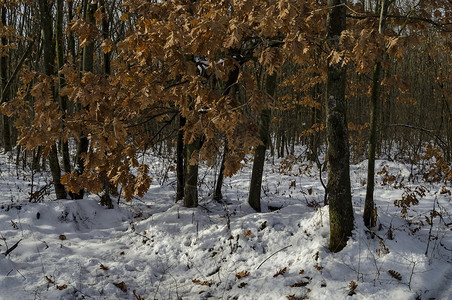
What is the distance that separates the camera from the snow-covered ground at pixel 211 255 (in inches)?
142

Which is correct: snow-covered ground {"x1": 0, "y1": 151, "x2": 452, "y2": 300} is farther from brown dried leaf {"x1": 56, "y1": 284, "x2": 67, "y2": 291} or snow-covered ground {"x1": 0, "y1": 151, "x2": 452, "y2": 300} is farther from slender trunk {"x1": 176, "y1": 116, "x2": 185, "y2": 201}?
slender trunk {"x1": 176, "y1": 116, "x2": 185, "y2": 201}

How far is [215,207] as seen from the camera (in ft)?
20.8

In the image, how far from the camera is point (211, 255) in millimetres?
4691

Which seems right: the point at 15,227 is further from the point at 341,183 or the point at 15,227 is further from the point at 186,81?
the point at 341,183

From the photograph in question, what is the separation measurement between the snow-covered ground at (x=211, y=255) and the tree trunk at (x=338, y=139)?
0.27 m

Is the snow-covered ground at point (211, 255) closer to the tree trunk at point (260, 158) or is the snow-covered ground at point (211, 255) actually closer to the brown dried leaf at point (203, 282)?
the brown dried leaf at point (203, 282)

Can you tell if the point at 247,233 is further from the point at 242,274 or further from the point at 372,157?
the point at 372,157

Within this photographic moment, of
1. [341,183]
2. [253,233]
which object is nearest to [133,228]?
[253,233]

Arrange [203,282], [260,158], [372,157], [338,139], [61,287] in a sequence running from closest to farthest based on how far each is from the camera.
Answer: [61,287] < [338,139] < [203,282] < [372,157] < [260,158]

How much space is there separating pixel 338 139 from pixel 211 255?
254 cm

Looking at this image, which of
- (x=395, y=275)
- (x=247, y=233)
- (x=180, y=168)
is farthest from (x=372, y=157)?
(x=180, y=168)

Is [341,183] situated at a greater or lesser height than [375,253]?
greater

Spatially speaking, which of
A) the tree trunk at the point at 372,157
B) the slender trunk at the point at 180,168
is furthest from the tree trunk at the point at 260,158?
the tree trunk at the point at 372,157

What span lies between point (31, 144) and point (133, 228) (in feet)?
8.53
